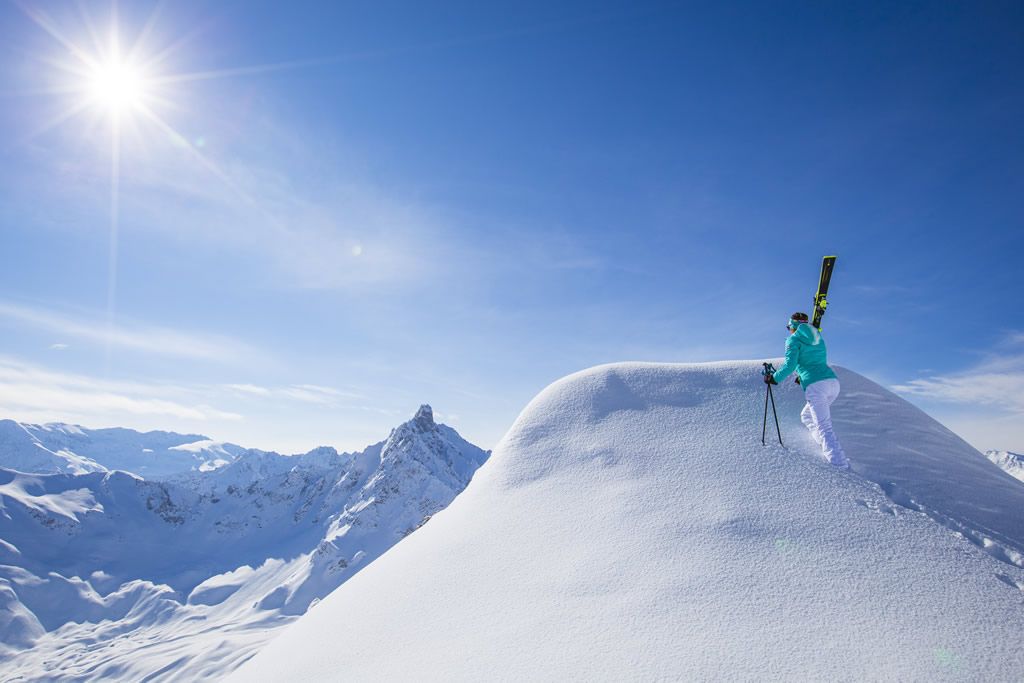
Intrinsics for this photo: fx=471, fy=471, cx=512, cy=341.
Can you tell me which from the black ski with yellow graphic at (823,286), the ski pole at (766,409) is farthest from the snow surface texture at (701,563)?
the black ski with yellow graphic at (823,286)

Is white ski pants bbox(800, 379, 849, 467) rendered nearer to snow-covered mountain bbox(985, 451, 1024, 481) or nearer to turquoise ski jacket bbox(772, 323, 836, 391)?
turquoise ski jacket bbox(772, 323, 836, 391)

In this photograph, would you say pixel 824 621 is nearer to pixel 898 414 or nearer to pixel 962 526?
pixel 962 526

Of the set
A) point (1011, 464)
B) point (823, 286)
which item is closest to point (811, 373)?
point (823, 286)

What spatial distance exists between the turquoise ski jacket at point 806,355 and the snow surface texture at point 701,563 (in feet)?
2.62

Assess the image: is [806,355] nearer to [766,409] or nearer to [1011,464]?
[766,409]

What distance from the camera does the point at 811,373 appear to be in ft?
25.8

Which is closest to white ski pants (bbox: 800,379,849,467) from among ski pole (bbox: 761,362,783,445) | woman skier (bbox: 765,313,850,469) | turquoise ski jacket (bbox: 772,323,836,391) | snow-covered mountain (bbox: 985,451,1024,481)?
woman skier (bbox: 765,313,850,469)

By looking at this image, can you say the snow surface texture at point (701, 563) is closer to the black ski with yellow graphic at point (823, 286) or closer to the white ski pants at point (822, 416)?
the white ski pants at point (822, 416)

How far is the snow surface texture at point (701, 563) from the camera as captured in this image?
4.21 m

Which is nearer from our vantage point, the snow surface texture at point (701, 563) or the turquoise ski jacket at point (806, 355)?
the snow surface texture at point (701, 563)

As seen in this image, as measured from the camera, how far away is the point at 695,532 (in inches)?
225

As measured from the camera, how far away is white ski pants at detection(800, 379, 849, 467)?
7176 mm

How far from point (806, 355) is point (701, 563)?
451cm

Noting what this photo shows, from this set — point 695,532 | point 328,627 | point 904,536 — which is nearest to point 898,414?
point 904,536
